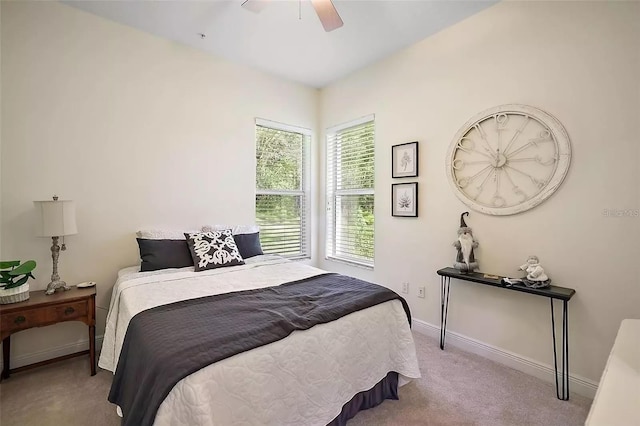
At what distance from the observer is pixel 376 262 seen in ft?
10.9

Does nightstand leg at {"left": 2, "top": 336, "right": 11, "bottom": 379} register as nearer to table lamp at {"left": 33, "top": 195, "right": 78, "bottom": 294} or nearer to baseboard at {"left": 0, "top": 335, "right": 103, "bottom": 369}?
baseboard at {"left": 0, "top": 335, "right": 103, "bottom": 369}

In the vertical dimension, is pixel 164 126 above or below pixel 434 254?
above

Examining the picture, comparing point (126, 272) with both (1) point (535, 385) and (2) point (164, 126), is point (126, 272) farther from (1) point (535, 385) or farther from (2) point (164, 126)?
(1) point (535, 385)

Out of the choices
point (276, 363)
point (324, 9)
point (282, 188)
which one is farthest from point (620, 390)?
point (282, 188)

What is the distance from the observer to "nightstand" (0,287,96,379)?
1.89 metres

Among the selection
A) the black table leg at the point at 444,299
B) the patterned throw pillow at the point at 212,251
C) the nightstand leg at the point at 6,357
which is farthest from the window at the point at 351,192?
the nightstand leg at the point at 6,357

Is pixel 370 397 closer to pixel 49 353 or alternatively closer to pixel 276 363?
pixel 276 363

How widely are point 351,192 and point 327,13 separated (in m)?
2.04

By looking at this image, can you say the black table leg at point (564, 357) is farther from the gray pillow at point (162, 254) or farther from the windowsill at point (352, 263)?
the gray pillow at point (162, 254)

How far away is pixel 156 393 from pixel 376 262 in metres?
2.56

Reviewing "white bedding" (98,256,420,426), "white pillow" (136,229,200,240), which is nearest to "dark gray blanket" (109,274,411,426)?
"white bedding" (98,256,420,426)

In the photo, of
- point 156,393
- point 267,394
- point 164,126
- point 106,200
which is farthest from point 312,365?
point 164,126

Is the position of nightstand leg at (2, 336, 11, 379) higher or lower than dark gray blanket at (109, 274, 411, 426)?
lower

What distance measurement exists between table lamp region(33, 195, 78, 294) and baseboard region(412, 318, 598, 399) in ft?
10.3
